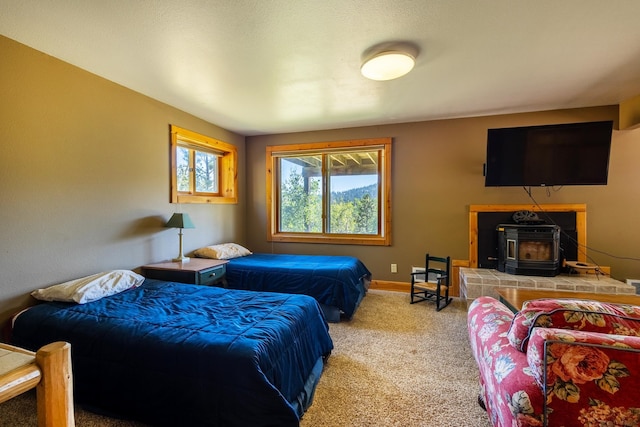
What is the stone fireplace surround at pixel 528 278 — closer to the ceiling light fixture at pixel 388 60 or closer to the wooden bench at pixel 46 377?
the ceiling light fixture at pixel 388 60

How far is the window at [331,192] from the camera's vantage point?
4.25 m

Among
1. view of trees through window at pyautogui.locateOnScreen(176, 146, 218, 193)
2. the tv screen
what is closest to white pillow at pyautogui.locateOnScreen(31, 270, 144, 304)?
view of trees through window at pyautogui.locateOnScreen(176, 146, 218, 193)

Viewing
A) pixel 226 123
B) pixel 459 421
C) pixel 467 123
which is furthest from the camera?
pixel 226 123

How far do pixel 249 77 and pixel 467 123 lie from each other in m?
2.91

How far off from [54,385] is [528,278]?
402 centimetres

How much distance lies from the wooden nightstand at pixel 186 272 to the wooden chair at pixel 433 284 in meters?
2.39

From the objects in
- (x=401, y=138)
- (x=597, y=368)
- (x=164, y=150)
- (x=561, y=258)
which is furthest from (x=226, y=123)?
(x=561, y=258)

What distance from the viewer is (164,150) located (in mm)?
3285

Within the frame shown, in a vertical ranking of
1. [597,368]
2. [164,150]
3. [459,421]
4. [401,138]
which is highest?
[401,138]

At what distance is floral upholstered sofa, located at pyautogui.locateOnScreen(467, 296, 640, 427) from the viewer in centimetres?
92

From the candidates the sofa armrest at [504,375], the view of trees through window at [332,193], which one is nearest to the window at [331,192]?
the view of trees through window at [332,193]

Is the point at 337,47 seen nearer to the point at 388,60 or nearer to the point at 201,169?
the point at 388,60

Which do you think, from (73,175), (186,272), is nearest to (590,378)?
(186,272)

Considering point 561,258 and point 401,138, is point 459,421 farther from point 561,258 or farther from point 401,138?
point 401,138
